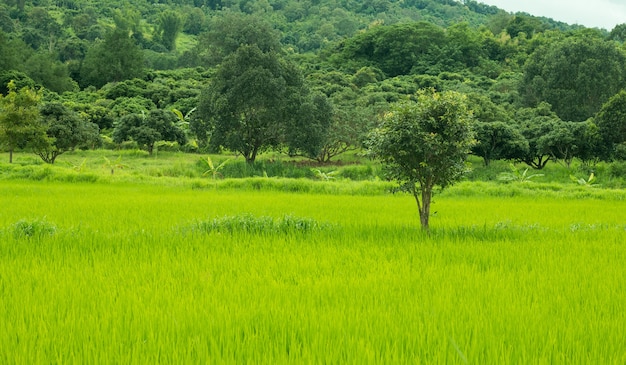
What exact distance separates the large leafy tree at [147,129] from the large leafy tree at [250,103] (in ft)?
12.7

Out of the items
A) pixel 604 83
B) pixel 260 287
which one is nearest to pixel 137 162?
pixel 260 287

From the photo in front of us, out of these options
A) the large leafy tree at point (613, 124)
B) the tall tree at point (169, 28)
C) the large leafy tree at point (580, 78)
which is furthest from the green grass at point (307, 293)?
the tall tree at point (169, 28)

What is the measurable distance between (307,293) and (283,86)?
2577 cm

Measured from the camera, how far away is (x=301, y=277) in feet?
16.7

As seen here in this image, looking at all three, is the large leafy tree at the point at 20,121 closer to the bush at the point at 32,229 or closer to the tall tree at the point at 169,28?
the bush at the point at 32,229

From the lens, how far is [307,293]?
4.48 m

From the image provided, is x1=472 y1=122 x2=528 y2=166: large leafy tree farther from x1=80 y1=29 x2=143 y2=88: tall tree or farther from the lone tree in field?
Result: x1=80 y1=29 x2=143 y2=88: tall tree

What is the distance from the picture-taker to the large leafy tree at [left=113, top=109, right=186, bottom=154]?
30.9 metres

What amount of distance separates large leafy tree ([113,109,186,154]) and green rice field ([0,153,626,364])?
2196 cm

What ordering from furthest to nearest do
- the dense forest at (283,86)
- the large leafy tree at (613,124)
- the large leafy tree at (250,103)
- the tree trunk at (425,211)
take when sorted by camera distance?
the large leafy tree at (250,103) < the dense forest at (283,86) < the large leafy tree at (613,124) < the tree trunk at (425,211)

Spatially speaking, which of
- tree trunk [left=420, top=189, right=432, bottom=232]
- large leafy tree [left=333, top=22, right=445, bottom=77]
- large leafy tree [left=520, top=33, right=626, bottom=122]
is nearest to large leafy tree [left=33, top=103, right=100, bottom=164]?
tree trunk [left=420, top=189, right=432, bottom=232]

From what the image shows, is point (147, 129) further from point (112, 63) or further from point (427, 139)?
point (112, 63)

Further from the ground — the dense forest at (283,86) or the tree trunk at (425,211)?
the dense forest at (283,86)

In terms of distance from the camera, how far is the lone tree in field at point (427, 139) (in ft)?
27.2
